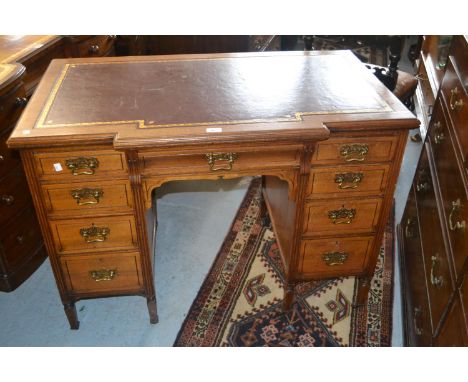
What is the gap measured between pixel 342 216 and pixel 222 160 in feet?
2.21

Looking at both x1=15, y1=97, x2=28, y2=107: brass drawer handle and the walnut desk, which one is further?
x1=15, y1=97, x2=28, y2=107: brass drawer handle

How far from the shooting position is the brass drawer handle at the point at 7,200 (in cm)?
237

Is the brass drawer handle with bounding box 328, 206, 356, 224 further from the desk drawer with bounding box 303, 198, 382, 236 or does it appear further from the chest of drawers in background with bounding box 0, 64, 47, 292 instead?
the chest of drawers in background with bounding box 0, 64, 47, 292

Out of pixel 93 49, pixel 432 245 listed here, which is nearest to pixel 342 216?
pixel 432 245

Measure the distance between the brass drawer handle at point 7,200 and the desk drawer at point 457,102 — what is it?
2291 millimetres

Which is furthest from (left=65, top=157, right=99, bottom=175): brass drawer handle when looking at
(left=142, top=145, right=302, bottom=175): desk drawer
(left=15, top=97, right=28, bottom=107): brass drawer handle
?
(left=15, top=97, right=28, bottom=107): brass drawer handle

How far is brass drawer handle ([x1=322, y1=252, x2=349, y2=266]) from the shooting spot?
2236 millimetres

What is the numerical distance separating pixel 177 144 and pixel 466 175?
1162 millimetres

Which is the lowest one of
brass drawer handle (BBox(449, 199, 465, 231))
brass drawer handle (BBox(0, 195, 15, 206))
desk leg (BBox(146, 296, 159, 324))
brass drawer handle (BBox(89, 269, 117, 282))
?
desk leg (BBox(146, 296, 159, 324))

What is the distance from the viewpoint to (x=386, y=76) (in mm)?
2932

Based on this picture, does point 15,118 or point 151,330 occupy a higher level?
point 15,118

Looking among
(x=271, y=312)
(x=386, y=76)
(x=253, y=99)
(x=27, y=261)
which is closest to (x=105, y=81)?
(x=253, y=99)

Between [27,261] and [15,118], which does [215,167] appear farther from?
[27,261]

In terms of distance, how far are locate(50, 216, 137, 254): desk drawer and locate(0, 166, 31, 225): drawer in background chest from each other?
0.61m
